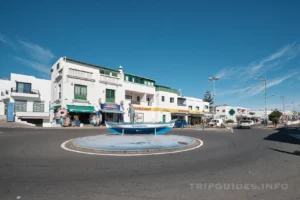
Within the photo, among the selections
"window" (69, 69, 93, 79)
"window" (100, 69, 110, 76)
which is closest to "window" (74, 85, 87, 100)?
"window" (69, 69, 93, 79)

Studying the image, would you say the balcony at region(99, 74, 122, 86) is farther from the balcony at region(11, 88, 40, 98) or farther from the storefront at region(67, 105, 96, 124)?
the balcony at region(11, 88, 40, 98)

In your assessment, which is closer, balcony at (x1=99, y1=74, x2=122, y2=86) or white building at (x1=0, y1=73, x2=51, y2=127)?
white building at (x1=0, y1=73, x2=51, y2=127)

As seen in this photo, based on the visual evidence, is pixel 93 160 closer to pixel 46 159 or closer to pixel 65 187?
pixel 46 159

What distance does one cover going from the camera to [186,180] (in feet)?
15.8

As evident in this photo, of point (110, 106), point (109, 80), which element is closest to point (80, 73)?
point (109, 80)

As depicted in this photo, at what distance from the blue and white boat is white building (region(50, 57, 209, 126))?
1596cm

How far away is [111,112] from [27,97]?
53.5 ft

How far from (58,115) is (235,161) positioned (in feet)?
90.4

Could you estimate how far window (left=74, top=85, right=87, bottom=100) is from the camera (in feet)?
95.7

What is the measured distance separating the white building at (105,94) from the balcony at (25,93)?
4080mm

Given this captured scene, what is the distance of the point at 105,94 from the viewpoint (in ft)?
107

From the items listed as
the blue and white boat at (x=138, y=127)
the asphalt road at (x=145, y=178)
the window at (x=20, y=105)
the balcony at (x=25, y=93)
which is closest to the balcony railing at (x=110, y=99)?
the balcony at (x=25, y=93)

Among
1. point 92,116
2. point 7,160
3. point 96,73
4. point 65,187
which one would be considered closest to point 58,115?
point 92,116

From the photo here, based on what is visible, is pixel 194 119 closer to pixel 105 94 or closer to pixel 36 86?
pixel 105 94
